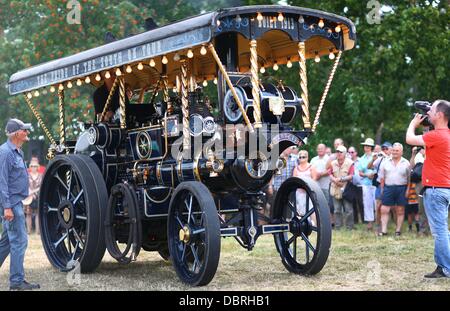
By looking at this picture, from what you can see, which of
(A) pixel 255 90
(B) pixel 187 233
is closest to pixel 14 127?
(B) pixel 187 233

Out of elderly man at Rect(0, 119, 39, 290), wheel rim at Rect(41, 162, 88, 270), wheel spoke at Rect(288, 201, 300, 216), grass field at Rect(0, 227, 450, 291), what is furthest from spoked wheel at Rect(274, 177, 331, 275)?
elderly man at Rect(0, 119, 39, 290)

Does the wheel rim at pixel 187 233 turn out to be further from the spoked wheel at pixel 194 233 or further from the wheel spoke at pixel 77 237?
the wheel spoke at pixel 77 237

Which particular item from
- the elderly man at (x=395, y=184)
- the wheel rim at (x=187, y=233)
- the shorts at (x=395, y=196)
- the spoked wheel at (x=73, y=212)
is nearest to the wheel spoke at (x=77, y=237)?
the spoked wheel at (x=73, y=212)

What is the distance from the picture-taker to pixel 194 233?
23.8ft

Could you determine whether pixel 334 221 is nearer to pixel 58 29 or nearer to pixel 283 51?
pixel 283 51

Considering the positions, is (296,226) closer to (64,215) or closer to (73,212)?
(73,212)

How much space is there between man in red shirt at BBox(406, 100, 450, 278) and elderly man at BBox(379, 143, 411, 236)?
4.88m

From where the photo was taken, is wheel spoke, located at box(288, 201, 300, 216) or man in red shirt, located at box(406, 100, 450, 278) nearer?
man in red shirt, located at box(406, 100, 450, 278)

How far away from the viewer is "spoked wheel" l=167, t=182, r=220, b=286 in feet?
22.6

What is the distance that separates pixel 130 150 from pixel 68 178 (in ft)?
2.78

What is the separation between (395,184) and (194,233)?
6077mm

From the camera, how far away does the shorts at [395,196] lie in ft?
40.7

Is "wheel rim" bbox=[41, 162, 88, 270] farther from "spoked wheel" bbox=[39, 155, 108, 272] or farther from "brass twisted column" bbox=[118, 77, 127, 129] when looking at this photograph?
"brass twisted column" bbox=[118, 77, 127, 129]

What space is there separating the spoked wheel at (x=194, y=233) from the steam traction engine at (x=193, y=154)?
0.04 ft
